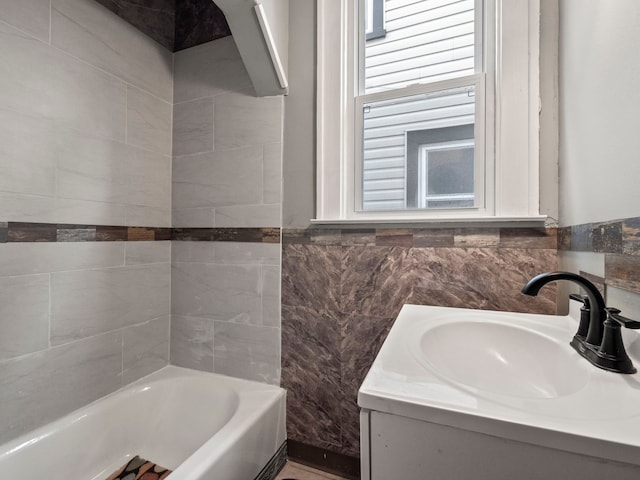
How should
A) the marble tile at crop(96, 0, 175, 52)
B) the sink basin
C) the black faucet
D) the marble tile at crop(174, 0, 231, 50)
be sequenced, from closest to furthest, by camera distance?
the black faucet
the sink basin
the marble tile at crop(96, 0, 175, 52)
the marble tile at crop(174, 0, 231, 50)

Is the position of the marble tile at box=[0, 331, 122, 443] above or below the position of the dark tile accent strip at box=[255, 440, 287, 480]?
above

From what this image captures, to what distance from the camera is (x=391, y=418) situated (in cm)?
50

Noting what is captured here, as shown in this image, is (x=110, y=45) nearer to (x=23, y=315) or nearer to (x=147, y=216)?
(x=147, y=216)

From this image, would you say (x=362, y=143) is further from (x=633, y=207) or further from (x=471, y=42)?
(x=633, y=207)

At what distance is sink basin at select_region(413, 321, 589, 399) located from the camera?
76 centimetres

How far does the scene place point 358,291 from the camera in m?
1.38

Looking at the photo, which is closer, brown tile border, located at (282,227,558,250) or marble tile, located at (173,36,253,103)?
brown tile border, located at (282,227,558,250)

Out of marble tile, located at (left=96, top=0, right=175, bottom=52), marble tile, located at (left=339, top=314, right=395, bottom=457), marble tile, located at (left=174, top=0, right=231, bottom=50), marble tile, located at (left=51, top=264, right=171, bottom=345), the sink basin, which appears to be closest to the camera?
the sink basin

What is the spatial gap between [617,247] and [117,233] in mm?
1867

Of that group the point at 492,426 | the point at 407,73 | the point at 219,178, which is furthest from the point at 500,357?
the point at 219,178

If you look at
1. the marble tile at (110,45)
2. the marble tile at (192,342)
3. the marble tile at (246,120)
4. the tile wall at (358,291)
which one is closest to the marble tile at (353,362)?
the tile wall at (358,291)

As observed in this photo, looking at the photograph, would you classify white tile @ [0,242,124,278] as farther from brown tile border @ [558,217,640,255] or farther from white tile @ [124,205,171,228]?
brown tile border @ [558,217,640,255]

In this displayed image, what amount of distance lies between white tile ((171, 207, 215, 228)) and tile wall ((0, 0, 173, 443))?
0.25 feet

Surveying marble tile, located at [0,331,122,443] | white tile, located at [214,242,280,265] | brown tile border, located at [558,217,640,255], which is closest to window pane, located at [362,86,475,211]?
brown tile border, located at [558,217,640,255]
